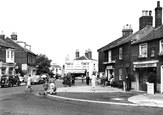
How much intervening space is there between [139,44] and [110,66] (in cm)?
902

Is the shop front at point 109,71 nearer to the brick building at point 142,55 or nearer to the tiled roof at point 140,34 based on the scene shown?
the brick building at point 142,55

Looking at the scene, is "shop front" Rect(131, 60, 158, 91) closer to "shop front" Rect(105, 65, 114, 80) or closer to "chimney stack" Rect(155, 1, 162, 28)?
"chimney stack" Rect(155, 1, 162, 28)

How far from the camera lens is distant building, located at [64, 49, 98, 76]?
Result: 243 ft

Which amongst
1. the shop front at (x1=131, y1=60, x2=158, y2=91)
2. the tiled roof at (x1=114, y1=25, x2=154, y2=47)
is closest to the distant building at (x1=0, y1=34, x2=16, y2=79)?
the tiled roof at (x1=114, y1=25, x2=154, y2=47)

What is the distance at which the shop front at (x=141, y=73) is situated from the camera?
2280 centimetres

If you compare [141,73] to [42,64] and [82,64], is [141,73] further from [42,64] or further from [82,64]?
[82,64]

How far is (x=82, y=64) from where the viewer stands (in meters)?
73.9

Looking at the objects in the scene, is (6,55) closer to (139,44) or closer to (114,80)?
(114,80)

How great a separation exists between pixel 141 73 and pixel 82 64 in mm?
49766

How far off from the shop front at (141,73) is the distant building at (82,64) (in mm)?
49037

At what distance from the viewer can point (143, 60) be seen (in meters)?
23.4

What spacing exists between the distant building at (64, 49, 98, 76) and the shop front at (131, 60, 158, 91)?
161 feet

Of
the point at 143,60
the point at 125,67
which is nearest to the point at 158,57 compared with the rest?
the point at 143,60

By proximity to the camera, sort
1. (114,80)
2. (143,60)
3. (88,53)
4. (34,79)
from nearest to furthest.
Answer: (143,60) → (114,80) → (34,79) → (88,53)
